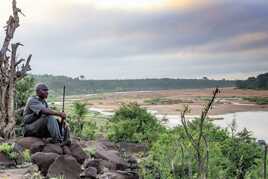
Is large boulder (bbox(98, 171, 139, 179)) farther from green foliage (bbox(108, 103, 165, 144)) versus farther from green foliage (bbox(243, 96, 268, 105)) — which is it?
green foliage (bbox(243, 96, 268, 105))

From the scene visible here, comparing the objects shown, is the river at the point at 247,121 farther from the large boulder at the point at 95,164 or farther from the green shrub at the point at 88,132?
the large boulder at the point at 95,164

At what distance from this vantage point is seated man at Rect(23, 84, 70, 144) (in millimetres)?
13336

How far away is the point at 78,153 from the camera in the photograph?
13875mm

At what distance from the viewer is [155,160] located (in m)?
15.0

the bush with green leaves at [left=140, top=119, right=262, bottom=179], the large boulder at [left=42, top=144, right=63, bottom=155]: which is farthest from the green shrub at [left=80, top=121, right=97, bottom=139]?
the large boulder at [left=42, top=144, right=63, bottom=155]

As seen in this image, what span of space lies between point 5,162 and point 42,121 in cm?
140

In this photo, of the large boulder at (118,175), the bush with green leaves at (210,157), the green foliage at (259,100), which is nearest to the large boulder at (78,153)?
the large boulder at (118,175)

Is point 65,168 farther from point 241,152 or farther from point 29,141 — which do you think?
point 241,152

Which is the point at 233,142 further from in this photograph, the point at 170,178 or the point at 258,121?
the point at 258,121

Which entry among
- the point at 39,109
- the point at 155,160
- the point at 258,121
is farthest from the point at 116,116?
the point at 258,121

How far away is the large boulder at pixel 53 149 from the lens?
13.4 m

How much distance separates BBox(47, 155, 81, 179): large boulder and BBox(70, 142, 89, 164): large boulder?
1.03m

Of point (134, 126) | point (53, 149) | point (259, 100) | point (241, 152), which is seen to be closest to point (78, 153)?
point (53, 149)

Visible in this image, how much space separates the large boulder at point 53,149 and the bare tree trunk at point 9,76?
15.5 feet
